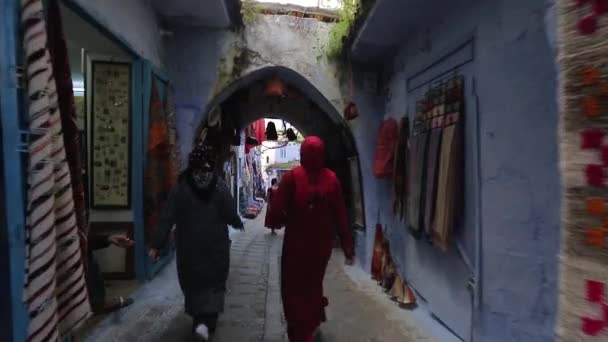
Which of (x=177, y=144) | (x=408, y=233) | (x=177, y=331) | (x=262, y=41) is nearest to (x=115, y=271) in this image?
(x=177, y=331)

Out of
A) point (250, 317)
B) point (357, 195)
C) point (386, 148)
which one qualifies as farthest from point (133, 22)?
point (357, 195)

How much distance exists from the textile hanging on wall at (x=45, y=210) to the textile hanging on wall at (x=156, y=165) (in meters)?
2.13

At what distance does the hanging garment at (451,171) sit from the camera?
300cm

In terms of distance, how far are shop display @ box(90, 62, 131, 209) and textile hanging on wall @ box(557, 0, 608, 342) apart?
390 cm

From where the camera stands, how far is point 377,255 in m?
5.20

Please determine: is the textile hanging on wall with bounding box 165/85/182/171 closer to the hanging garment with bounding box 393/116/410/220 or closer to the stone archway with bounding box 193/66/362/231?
the stone archway with bounding box 193/66/362/231

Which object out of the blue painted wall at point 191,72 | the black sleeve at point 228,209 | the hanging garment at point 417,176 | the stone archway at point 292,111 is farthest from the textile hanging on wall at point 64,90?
the stone archway at point 292,111

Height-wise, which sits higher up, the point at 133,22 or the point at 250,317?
the point at 133,22

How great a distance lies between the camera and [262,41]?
5.52 m

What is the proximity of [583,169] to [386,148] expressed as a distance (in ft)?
13.5

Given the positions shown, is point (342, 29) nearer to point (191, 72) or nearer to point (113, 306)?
point (191, 72)

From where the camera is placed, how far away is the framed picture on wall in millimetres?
5801

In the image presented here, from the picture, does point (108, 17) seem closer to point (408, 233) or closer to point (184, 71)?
point (184, 71)

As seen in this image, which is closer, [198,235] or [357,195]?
[198,235]
